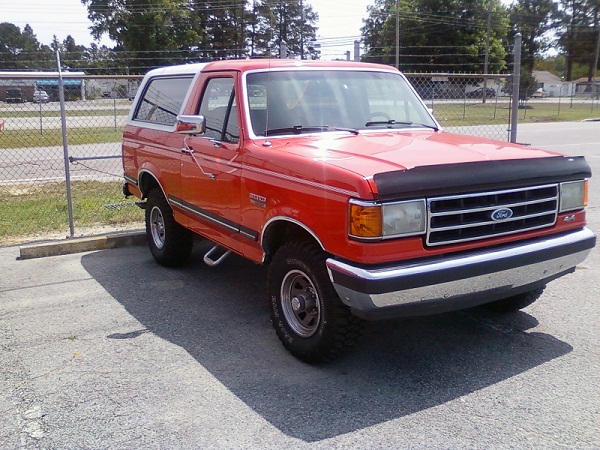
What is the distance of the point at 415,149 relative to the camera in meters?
4.52

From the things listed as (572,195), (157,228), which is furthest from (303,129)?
(157,228)

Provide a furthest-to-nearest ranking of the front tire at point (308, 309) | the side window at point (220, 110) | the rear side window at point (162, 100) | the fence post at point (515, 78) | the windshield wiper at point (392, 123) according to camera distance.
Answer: the fence post at point (515, 78) → the rear side window at point (162, 100) → the windshield wiper at point (392, 123) → the side window at point (220, 110) → the front tire at point (308, 309)

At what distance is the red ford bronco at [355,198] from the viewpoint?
379 cm

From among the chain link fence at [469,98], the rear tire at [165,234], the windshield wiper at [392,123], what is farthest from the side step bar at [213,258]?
the chain link fence at [469,98]

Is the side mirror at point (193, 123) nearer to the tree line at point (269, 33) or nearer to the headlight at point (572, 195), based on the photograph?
the headlight at point (572, 195)

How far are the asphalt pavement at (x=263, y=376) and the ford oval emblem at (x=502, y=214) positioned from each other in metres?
1.04

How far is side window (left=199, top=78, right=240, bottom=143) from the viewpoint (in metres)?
5.22

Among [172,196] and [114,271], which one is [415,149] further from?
[114,271]

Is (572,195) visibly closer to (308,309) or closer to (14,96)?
(308,309)

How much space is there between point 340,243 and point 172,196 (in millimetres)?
2894

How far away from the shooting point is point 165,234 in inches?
264

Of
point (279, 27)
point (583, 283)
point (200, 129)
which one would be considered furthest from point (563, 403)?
point (279, 27)

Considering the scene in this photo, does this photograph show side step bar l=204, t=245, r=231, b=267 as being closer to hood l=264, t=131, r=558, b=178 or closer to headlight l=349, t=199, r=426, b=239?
hood l=264, t=131, r=558, b=178

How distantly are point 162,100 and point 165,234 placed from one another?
1423mm
